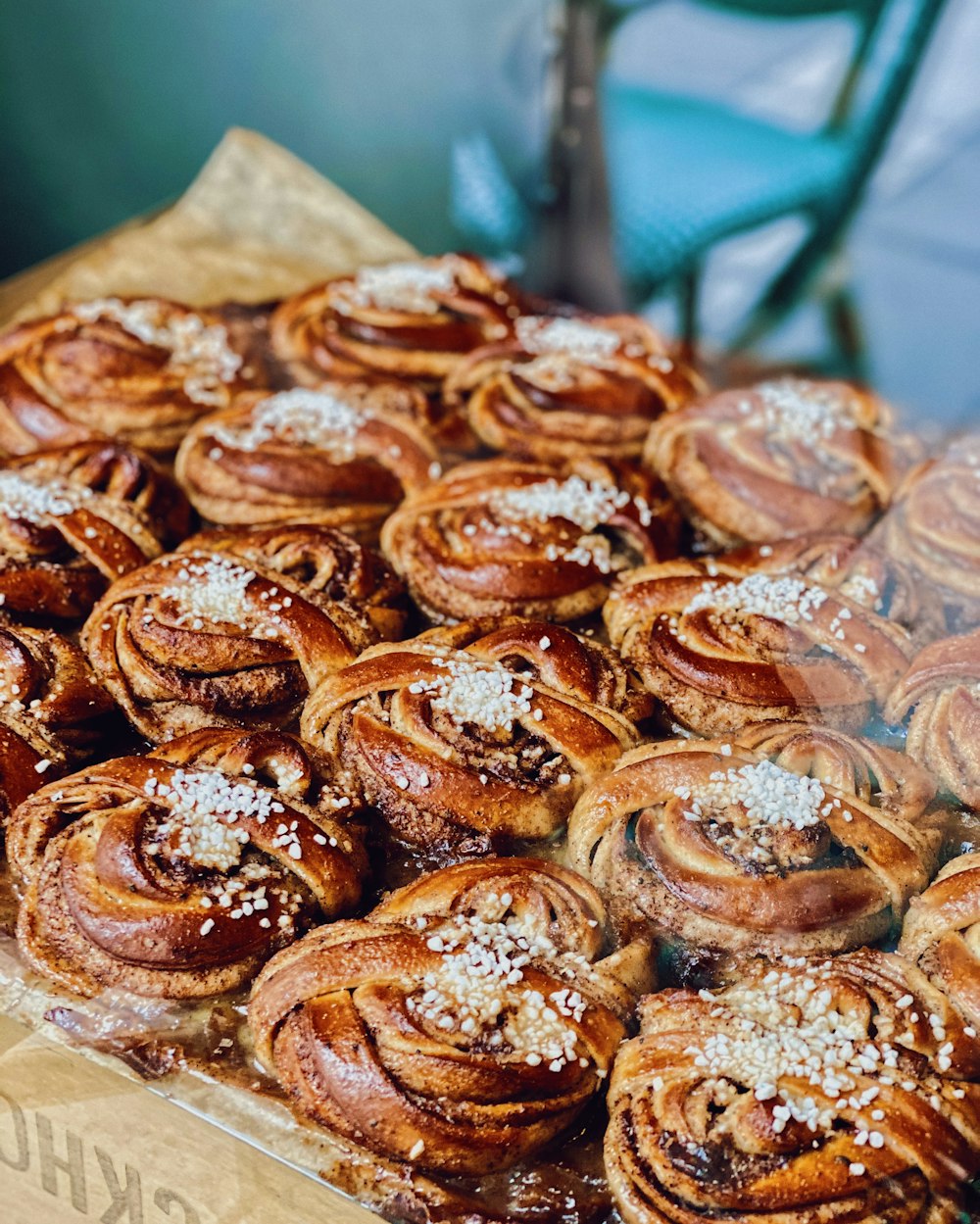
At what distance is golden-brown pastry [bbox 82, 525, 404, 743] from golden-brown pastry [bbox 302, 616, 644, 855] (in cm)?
18

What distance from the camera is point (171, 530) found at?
400 cm

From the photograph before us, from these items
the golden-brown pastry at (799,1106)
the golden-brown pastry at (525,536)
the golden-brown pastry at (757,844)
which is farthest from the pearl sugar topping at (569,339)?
the golden-brown pastry at (799,1106)

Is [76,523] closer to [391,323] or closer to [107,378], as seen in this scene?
[107,378]

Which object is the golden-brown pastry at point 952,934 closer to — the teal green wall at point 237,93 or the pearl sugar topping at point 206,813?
the pearl sugar topping at point 206,813

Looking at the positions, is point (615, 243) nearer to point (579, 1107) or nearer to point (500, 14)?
point (500, 14)

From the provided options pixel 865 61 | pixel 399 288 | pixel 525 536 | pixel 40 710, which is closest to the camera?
pixel 40 710

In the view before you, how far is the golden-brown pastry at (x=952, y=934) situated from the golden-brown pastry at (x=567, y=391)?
80.1 inches

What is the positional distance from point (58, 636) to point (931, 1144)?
241 cm

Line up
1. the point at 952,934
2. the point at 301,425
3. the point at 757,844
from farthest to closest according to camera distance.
→ 1. the point at 301,425
2. the point at 757,844
3. the point at 952,934

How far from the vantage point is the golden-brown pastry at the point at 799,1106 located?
226 cm

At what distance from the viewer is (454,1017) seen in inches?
97.4

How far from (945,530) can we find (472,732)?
158cm

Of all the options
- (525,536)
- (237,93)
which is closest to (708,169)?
(237,93)

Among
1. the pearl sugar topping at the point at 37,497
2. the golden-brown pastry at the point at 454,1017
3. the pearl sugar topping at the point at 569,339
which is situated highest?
the pearl sugar topping at the point at 569,339
